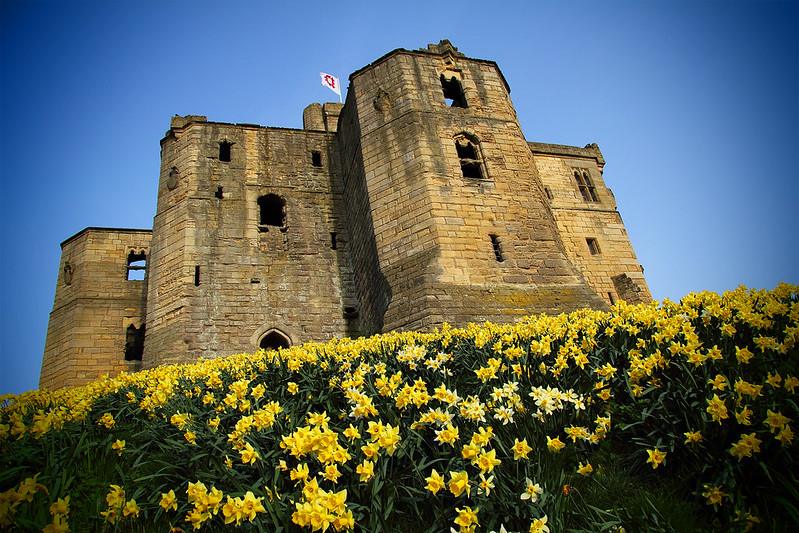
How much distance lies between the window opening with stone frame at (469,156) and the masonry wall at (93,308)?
14059 millimetres

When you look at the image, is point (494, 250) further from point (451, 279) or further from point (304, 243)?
point (304, 243)

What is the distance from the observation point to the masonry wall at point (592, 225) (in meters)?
16.9

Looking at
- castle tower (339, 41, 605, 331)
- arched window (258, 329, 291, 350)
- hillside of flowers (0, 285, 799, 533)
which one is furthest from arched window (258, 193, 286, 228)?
hillside of flowers (0, 285, 799, 533)

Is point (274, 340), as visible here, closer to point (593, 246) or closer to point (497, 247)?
point (497, 247)

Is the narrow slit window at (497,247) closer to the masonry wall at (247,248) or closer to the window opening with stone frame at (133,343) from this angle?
the masonry wall at (247,248)

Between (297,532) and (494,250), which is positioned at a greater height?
(494,250)

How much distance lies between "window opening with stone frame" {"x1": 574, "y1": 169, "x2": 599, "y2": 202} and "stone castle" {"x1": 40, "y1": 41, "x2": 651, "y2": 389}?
0.61 meters

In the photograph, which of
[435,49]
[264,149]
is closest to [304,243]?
[264,149]

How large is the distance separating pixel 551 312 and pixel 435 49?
10204mm

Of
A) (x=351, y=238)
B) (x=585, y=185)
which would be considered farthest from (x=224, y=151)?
(x=585, y=185)

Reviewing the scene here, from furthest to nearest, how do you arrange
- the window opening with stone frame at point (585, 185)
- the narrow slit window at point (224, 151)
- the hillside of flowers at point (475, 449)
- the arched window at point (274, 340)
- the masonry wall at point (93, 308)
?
the window opening with stone frame at point (585, 185)
the narrow slit window at point (224, 151)
the masonry wall at point (93, 308)
the arched window at point (274, 340)
the hillside of flowers at point (475, 449)

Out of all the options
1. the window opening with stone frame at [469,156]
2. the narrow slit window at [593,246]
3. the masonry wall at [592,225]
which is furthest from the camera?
the narrow slit window at [593,246]

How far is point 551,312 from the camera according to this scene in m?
10.2

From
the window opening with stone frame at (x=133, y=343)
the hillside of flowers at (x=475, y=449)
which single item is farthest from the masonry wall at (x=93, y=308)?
the hillside of flowers at (x=475, y=449)
